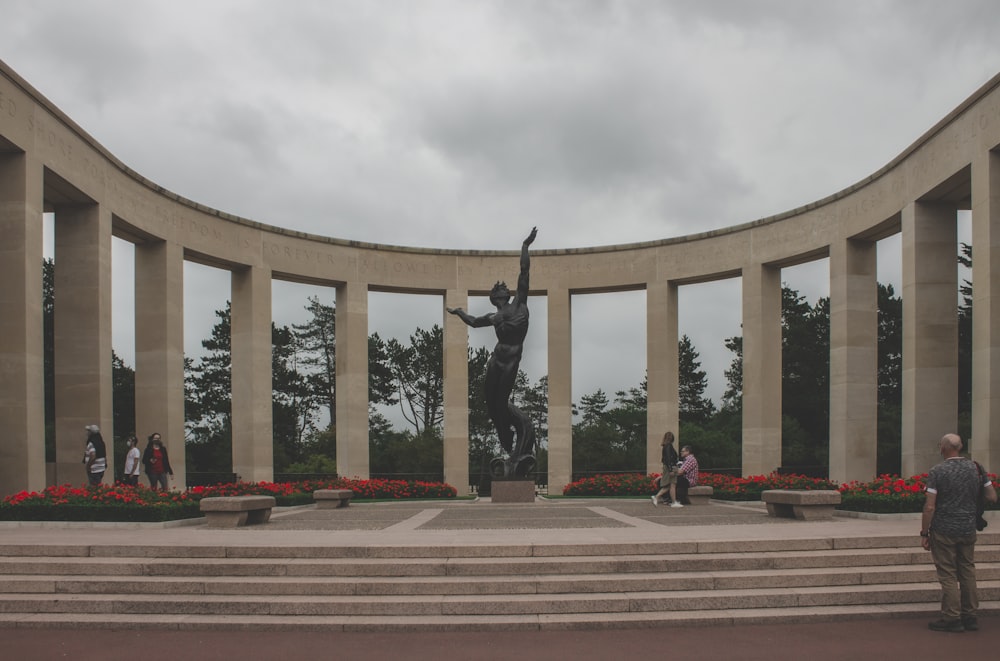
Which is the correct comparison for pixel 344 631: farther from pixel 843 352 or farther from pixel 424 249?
pixel 424 249

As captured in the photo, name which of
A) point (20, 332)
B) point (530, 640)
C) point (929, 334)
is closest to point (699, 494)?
point (929, 334)

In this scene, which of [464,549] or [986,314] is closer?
[464,549]

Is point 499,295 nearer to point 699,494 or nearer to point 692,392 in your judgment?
point 699,494

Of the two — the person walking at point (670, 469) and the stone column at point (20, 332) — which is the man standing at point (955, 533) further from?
the stone column at point (20, 332)

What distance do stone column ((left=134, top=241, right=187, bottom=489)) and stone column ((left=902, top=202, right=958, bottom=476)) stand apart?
2113 centimetres

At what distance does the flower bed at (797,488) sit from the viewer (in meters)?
15.3

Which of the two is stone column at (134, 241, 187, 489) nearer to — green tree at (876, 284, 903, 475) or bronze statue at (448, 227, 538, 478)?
bronze statue at (448, 227, 538, 478)

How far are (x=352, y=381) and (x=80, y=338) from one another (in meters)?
9.98

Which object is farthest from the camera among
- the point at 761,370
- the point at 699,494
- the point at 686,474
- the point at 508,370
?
the point at 761,370

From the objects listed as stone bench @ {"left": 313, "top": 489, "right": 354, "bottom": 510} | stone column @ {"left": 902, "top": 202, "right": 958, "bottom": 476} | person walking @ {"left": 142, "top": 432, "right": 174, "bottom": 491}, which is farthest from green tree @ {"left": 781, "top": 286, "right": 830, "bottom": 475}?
person walking @ {"left": 142, "top": 432, "right": 174, "bottom": 491}

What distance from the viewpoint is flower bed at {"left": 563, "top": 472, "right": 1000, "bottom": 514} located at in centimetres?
1532

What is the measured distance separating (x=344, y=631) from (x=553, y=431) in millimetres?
23060

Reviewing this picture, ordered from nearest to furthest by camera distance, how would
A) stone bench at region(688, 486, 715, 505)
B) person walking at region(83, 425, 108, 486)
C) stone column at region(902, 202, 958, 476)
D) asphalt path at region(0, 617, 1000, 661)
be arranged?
asphalt path at region(0, 617, 1000, 661) < person walking at region(83, 425, 108, 486) < stone bench at region(688, 486, 715, 505) < stone column at region(902, 202, 958, 476)

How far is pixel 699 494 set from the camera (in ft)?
66.9
